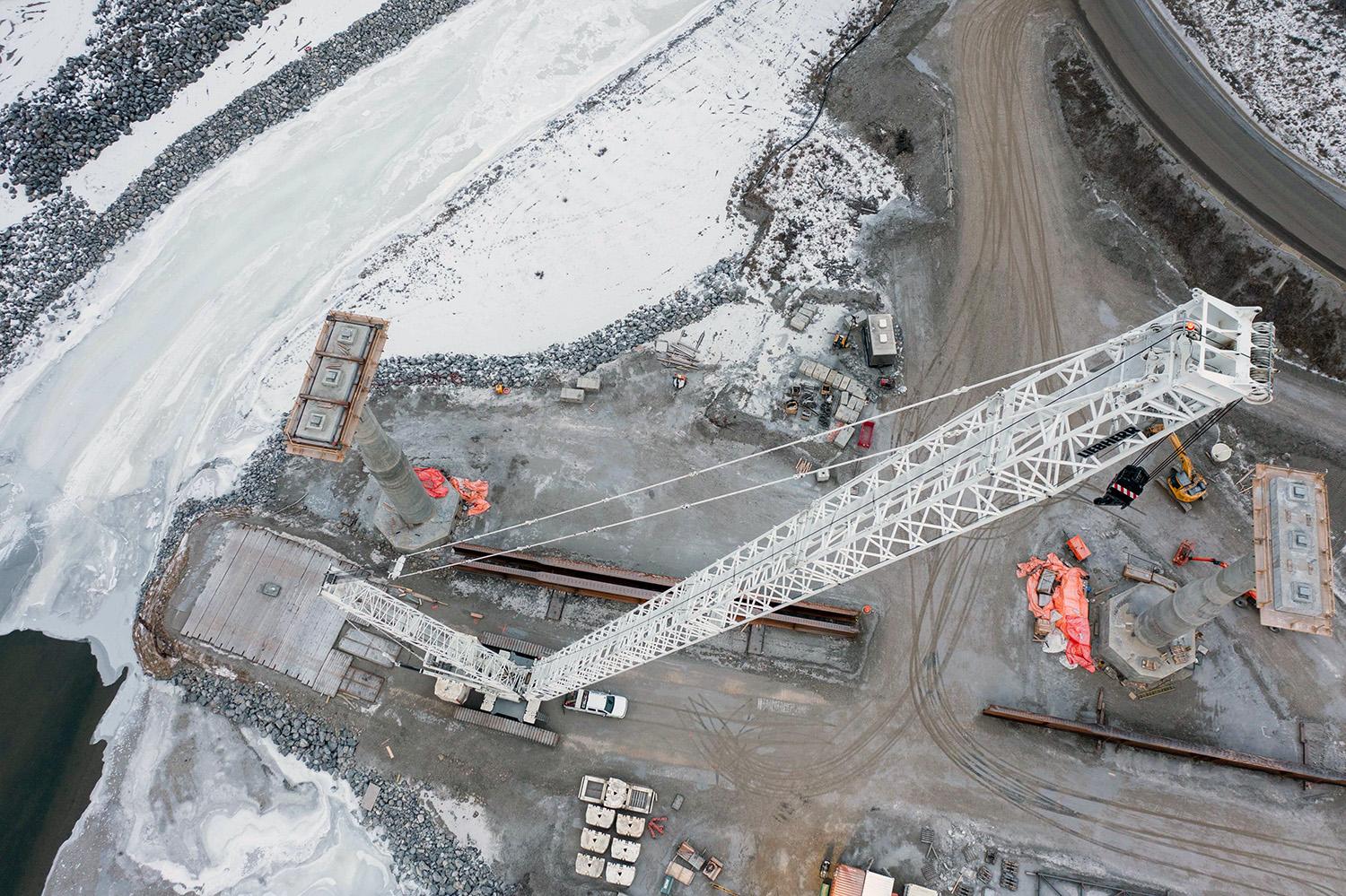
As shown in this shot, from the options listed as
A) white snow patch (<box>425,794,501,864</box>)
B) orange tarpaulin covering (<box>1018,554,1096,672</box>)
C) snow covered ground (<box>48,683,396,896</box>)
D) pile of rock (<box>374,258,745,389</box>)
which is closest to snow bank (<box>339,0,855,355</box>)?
pile of rock (<box>374,258,745,389</box>)

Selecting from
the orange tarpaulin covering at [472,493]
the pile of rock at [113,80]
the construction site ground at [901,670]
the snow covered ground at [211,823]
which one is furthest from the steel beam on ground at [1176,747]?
the pile of rock at [113,80]

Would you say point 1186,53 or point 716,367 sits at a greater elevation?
point 1186,53

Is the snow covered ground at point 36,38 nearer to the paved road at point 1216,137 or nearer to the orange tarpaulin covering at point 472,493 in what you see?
the orange tarpaulin covering at point 472,493

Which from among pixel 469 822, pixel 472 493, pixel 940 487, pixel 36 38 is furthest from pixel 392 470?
pixel 36 38

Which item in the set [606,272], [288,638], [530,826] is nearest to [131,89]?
[606,272]

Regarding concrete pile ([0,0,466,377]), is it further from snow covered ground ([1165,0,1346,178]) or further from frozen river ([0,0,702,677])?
snow covered ground ([1165,0,1346,178])

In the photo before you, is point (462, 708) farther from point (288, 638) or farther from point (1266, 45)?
point (1266, 45)
